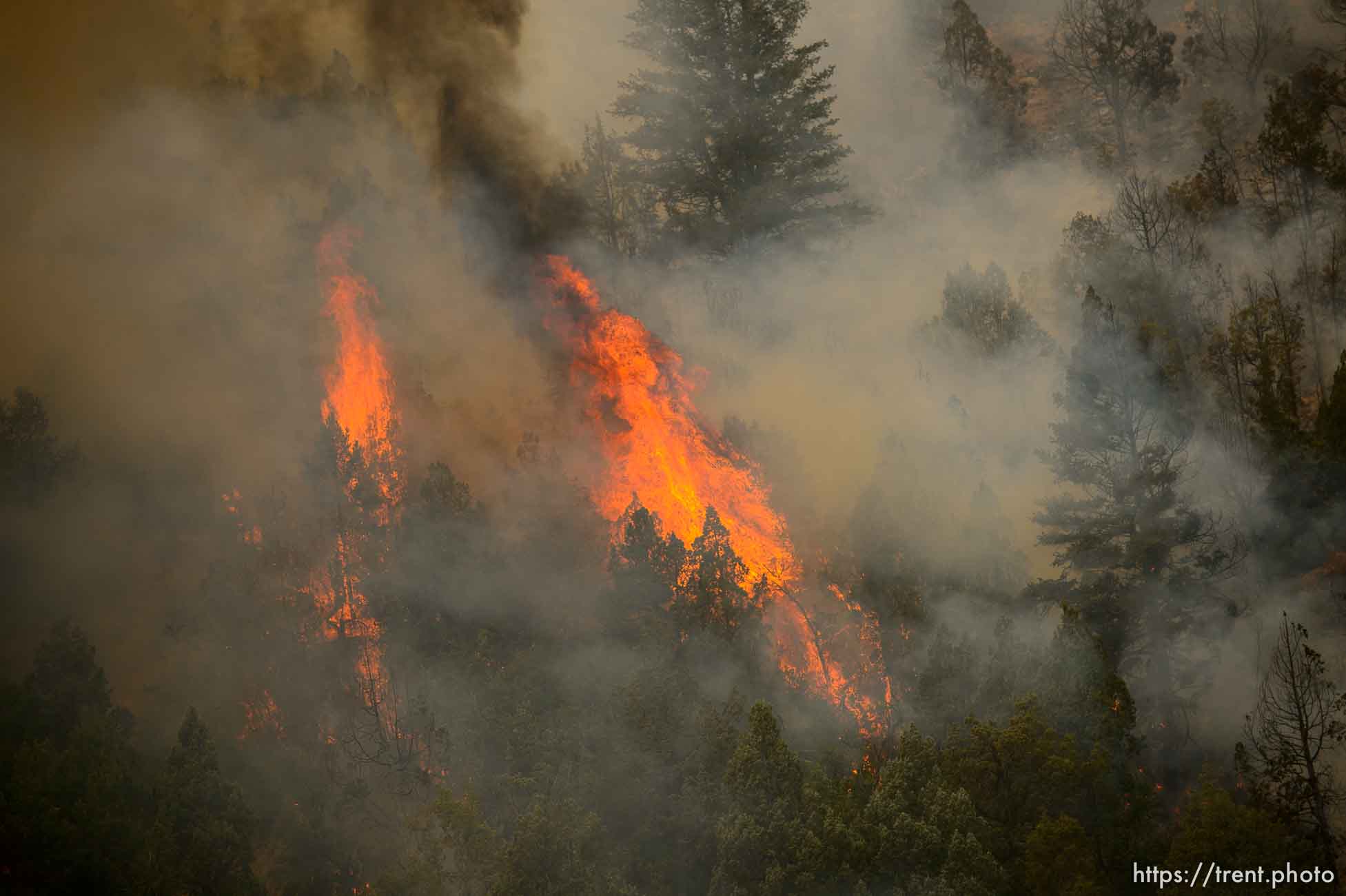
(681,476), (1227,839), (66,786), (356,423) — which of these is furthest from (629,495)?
(1227,839)

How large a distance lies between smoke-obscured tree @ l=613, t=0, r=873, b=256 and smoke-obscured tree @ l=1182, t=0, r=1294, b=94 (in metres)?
15.2

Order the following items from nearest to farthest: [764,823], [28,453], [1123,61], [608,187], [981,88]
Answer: [764,823]
[28,453]
[608,187]
[1123,61]
[981,88]

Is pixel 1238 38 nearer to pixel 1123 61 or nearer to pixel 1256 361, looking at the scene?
pixel 1123 61

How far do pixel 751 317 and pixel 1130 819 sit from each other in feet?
58.4

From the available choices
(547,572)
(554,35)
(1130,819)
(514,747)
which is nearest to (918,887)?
(1130,819)

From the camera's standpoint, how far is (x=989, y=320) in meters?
28.9

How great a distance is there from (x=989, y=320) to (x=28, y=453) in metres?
22.3

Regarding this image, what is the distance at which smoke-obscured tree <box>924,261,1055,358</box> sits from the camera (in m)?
28.5

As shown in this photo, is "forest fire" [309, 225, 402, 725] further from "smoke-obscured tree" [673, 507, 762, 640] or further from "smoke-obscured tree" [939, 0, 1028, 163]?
"smoke-obscured tree" [939, 0, 1028, 163]

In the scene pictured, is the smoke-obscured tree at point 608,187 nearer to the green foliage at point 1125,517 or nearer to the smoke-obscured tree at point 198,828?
the green foliage at point 1125,517

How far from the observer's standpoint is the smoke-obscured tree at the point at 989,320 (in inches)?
1121

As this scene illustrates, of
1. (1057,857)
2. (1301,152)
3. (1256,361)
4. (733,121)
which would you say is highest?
(733,121)

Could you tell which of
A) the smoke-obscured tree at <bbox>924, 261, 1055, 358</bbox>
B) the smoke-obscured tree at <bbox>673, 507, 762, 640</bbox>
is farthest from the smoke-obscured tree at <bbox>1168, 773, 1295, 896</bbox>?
the smoke-obscured tree at <bbox>924, 261, 1055, 358</bbox>

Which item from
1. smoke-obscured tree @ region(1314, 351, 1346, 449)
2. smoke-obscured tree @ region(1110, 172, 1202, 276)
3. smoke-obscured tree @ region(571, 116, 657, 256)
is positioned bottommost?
smoke-obscured tree @ region(1314, 351, 1346, 449)
